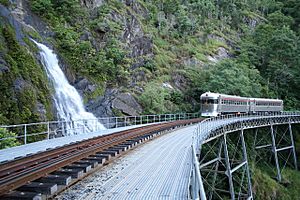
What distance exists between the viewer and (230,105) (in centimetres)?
3083

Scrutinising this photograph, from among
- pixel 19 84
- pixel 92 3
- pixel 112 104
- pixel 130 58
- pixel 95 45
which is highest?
pixel 92 3

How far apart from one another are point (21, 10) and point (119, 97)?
1143cm

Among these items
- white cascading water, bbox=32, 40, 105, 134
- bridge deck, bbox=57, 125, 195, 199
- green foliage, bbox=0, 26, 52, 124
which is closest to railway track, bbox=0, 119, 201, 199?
bridge deck, bbox=57, 125, 195, 199

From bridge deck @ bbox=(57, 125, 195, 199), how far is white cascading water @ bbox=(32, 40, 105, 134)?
33.8 ft

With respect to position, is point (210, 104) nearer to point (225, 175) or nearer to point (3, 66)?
point (225, 175)

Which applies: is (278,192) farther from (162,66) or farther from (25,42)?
(25,42)

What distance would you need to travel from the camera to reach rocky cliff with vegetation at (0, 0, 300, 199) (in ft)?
61.1

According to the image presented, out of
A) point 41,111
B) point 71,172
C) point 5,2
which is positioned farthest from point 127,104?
point 71,172

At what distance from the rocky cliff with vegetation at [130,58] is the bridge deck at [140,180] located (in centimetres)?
884

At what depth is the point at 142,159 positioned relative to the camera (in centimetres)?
1003

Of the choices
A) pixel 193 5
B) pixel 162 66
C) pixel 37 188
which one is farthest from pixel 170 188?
pixel 193 5

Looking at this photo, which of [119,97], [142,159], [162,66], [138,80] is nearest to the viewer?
[142,159]

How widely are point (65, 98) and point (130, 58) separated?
1238 centimetres

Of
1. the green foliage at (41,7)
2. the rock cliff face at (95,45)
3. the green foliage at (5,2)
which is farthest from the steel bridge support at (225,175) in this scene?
the green foliage at (41,7)
